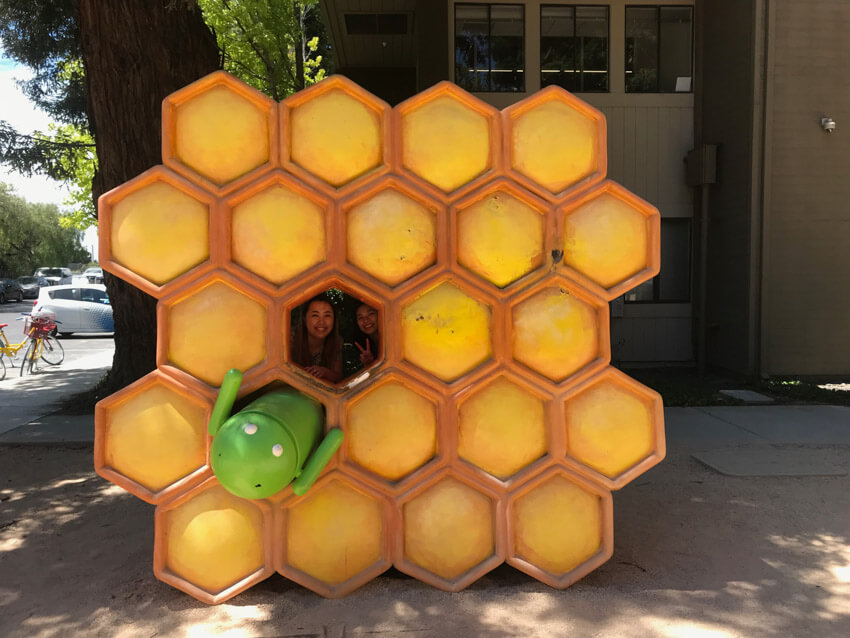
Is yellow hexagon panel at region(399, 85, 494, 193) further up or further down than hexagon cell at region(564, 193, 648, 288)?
further up

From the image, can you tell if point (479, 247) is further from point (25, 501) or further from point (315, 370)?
point (25, 501)

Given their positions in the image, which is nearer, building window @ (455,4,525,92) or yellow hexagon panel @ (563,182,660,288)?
yellow hexagon panel @ (563,182,660,288)

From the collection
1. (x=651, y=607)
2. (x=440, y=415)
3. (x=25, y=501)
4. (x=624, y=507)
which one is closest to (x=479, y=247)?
(x=440, y=415)

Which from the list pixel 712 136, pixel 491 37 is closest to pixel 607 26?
pixel 491 37

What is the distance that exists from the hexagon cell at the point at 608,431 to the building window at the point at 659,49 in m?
9.16

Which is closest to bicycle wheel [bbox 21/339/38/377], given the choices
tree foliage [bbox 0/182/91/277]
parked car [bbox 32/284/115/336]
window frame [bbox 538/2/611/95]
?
parked car [bbox 32/284/115/336]

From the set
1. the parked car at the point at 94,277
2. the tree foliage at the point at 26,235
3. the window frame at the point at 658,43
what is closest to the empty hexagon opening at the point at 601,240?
the window frame at the point at 658,43

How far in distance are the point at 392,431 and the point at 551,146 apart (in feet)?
5.76

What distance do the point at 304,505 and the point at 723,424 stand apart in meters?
5.80

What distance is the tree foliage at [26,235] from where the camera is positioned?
164ft

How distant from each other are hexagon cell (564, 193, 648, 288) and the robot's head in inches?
70.2

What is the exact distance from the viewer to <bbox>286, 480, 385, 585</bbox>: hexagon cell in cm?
360

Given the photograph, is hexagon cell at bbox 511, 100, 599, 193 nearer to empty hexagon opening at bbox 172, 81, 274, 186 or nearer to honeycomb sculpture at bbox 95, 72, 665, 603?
honeycomb sculpture at bbox 95, 72, 665, 603

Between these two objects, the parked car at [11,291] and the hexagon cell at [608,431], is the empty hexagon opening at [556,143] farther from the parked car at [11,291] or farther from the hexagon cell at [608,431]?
the parked car at [11,291]
